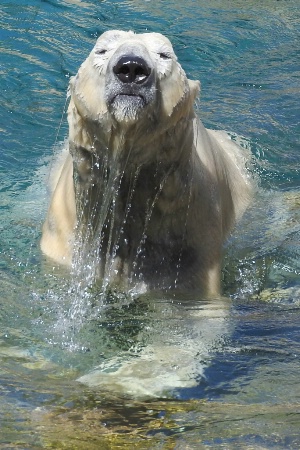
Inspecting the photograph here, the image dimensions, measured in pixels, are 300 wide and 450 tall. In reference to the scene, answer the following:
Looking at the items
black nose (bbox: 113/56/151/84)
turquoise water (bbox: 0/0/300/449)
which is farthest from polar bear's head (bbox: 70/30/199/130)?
turquoise water (bbox: 0/0/300/449)

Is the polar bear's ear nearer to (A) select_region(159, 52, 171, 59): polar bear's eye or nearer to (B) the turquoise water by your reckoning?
(A) select_region(159, 52, 171, 59): polar bear's eye

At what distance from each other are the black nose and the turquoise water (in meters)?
1.19

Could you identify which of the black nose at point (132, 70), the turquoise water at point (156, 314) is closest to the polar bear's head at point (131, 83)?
the black nose at point (132, 70)

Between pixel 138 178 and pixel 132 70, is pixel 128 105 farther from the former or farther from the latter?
pixel 138 178

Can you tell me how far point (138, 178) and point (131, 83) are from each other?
1.98 feet

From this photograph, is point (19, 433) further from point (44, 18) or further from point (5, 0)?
point (5, 0)

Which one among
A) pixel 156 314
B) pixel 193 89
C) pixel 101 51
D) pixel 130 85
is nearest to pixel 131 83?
pixel 130 85

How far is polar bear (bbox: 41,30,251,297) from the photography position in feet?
12.0

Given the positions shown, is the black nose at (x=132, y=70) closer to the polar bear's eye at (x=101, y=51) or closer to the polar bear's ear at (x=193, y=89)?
the polar bear's eye at (x=101, y=51)

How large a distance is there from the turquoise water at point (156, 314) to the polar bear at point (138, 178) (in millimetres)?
184

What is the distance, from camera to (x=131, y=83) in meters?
3.56

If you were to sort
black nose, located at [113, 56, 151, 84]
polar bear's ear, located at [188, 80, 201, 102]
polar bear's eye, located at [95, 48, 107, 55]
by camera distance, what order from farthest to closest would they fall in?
polar bear's ear, located at [188, 80, 201, 102] < polar bear's eye, located at [95, 48, 107, 55] < black nose, located at [113, 56, 151, 84]

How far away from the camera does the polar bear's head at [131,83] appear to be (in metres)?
→ 3.56

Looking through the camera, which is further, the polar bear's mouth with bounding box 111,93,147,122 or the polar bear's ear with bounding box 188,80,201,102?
the polar bear's ear with bounding box 188,80,201,102
